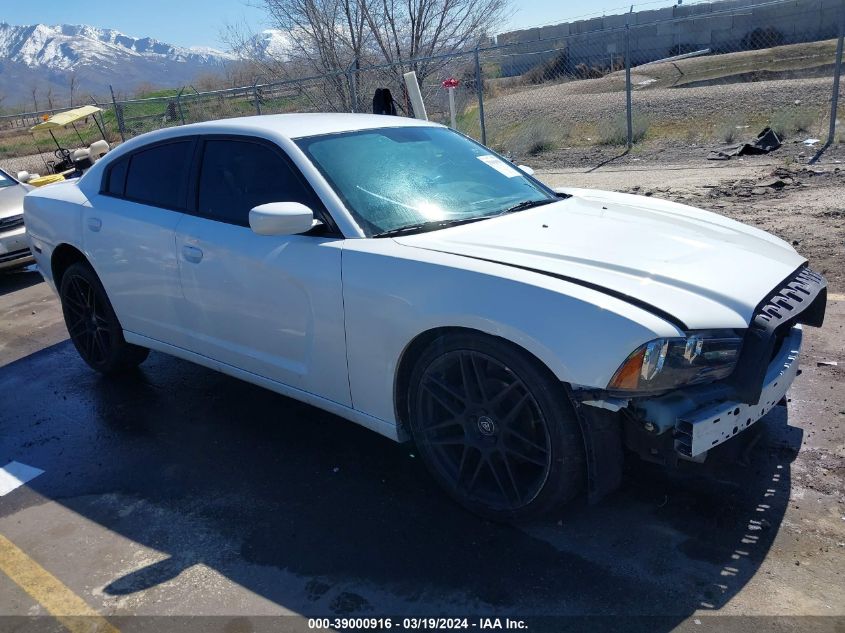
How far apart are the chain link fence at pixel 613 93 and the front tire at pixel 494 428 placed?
7.70 meters

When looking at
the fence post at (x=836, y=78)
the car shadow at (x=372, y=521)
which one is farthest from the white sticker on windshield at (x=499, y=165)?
the fence post at (x=836, y=78)

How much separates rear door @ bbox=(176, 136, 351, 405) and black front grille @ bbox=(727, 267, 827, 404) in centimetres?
171

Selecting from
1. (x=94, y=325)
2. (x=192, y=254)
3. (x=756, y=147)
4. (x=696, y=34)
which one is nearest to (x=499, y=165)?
(x=192, y=254)

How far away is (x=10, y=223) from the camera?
8.97 m

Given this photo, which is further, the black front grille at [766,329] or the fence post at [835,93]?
the fence post at [835,93]

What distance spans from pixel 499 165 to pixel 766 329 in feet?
6.78

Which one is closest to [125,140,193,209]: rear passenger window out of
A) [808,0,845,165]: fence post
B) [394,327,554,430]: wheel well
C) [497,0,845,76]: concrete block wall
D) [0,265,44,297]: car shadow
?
[394,327,554,430]: wheel well

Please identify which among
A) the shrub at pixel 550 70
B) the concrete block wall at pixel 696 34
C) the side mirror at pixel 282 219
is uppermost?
the concrete block wall at pixel 696 34

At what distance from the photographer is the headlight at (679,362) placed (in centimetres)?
269

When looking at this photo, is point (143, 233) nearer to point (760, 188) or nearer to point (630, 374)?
point (630, 374)

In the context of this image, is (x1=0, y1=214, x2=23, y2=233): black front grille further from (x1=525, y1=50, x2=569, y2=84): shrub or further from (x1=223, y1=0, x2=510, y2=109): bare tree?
(x1=525, y1=50, x2=569, y2=84): shrub

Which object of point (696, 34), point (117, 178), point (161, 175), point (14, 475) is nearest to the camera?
point (14, 475)

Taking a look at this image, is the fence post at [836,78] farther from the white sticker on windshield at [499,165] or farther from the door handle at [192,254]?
the door handle at [192,254]

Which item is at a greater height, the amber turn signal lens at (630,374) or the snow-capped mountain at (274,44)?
the snow-capped mountain at (274,44)
